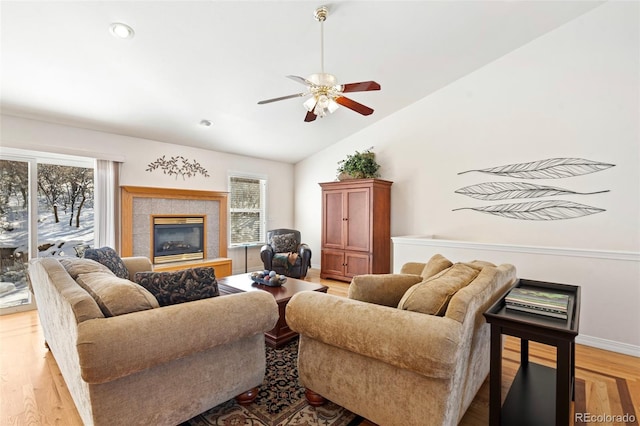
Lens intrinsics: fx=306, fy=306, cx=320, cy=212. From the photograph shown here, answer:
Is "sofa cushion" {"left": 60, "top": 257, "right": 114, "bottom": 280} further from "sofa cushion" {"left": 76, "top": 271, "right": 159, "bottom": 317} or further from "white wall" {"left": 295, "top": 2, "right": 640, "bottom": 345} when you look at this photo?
"white wall" {"left": 295, "top": 2, "right": 640, "bottom": 345}

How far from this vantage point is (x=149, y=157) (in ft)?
15.2

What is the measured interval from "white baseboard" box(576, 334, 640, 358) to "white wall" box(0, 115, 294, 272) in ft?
16.3

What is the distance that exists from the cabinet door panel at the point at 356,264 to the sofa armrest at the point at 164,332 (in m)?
3.22

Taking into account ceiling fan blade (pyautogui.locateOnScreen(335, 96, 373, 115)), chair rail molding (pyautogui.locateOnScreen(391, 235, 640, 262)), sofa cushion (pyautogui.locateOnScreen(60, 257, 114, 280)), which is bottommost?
chair rail molding (pyautogui.locateOnScreen(391, 235, 640, 262))

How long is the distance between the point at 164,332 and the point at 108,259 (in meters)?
1.91

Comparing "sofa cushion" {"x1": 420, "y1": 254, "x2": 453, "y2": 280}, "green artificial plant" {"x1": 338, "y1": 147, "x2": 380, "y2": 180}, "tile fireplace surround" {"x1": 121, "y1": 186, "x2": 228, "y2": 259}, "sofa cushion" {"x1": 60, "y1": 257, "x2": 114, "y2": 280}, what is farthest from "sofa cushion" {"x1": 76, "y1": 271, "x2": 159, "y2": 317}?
"green artificial plant" {"x1": 338, "y1": 147, "x2": 380, "y2": 180}

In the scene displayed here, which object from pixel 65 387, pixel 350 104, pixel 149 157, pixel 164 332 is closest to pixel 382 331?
pixel 164 332

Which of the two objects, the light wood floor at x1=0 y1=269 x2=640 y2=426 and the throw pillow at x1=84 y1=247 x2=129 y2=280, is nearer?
the light wood floor at x1=0 y1=269 x2=640 y2=426

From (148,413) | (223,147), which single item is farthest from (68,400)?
(223,147)

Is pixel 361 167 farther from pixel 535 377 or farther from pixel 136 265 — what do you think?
pixel 535 377

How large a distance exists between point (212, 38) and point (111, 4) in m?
0.79

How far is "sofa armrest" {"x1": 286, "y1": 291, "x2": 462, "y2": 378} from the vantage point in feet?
4.36

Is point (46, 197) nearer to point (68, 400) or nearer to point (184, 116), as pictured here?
point (184, 116)

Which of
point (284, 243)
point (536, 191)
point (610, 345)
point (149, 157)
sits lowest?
point (610, 345)
